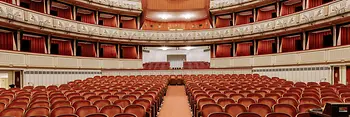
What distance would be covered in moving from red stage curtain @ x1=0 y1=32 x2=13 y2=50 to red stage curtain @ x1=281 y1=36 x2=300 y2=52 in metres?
14.6

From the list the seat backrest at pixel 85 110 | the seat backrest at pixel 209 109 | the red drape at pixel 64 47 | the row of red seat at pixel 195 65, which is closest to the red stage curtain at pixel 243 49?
the row of red seat at pixel 195 65

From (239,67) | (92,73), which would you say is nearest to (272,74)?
(239,67)

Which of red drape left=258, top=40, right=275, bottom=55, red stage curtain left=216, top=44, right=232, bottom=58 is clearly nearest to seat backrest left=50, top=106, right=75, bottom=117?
red drape left=258, top=40, right=275, bottom=55

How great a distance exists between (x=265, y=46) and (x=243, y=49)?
5.31 ft

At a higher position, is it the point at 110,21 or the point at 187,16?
the point at 187,16

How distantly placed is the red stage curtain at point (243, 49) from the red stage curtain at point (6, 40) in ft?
44.0

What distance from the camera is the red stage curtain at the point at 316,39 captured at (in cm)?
1243

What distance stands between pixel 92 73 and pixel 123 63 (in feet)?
8.81

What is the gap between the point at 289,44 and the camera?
14516 millimetres

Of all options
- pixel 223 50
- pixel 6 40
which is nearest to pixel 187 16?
Result: pixel 223 50

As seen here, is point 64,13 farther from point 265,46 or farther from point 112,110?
point 112,110

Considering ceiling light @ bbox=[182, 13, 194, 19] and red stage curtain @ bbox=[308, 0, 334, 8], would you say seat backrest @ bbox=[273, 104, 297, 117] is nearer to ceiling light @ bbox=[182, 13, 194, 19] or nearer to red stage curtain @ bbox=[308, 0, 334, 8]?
red stage curtain @ bbox=[308, 0, 334, 8]

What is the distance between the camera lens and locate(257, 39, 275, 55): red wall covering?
15719 mm

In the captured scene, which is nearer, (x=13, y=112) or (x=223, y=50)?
(x=13, y=112)
